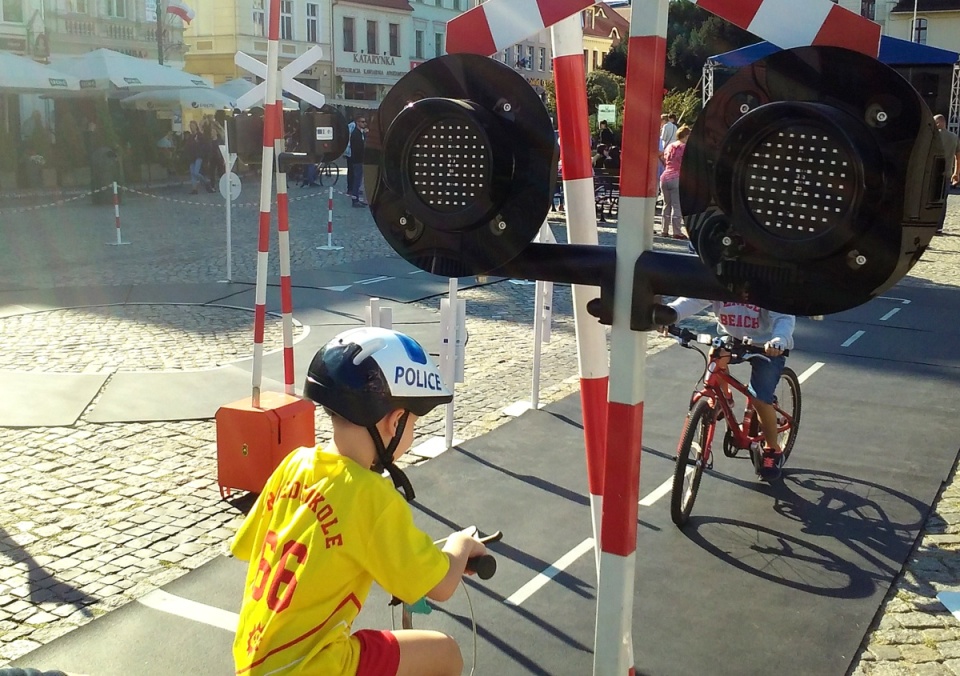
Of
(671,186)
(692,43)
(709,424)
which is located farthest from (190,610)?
(692,43)

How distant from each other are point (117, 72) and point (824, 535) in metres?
24.1

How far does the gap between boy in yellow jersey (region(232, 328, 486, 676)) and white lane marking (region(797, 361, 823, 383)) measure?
6514 mm

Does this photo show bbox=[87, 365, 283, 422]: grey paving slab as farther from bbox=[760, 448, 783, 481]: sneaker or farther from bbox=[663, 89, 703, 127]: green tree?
bbox=[663, 89, 703, 127]: green tree

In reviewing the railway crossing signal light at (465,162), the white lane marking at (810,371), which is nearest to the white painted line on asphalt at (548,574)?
the railway crossing signal light at (465,162)

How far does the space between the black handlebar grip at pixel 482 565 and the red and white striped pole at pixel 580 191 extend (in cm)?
26

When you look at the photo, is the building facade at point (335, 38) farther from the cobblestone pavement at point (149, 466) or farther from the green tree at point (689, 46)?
the cobblestone pavement at point (149, 466)

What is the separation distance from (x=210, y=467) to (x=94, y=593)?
1751 mm

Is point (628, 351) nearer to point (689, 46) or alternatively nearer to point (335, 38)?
point (689, 46)

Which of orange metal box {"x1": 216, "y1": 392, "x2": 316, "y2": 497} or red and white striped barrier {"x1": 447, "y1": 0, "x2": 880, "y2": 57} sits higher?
red and white striped barrier {"x1": 447, "y1": 0, "x2": 880, "y2": 57}

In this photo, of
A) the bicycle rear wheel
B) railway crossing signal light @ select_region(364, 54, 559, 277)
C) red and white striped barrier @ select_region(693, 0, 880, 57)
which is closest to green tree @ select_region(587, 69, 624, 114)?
the bicycle rear wheel

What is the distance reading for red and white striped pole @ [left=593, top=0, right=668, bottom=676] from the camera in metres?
1.87

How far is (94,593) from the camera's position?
4.46 metres

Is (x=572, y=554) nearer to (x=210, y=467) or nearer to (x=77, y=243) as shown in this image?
(x=210, y=467)

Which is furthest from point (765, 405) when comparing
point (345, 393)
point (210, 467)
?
point (345, 393)
